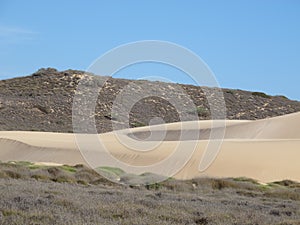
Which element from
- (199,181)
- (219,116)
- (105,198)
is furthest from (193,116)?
(105,198)

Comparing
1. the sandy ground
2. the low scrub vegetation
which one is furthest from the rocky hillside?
the low scrub vegetation

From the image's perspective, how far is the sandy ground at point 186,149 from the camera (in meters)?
41.1

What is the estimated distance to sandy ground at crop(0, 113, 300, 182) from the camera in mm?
41062

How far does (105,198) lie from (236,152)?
91.5 feet

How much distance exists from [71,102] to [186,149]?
36.7 meters

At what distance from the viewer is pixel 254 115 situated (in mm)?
82250

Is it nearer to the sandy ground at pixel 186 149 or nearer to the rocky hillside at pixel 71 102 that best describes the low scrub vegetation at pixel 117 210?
the sandy ground at pixel 186 149

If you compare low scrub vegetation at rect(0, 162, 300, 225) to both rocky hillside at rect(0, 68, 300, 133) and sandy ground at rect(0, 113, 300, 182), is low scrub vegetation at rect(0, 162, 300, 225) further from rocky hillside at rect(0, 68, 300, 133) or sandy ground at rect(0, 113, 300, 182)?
rocky hillside at rect(0, 68, 300, 133)

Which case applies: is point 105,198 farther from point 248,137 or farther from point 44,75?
point 44,75

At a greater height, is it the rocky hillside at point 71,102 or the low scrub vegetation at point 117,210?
the rocky hillside at point 71,102

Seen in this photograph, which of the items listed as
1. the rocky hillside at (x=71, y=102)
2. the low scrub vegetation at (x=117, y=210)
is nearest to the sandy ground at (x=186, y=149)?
the rocky hillside at (x=71, y=102)

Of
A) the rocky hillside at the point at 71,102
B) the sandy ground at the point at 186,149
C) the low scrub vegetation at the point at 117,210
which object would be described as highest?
the rocky hillside at the point at 71,102

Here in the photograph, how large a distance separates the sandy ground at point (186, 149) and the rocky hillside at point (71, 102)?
40.3 feet

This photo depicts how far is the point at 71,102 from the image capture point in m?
80.3
